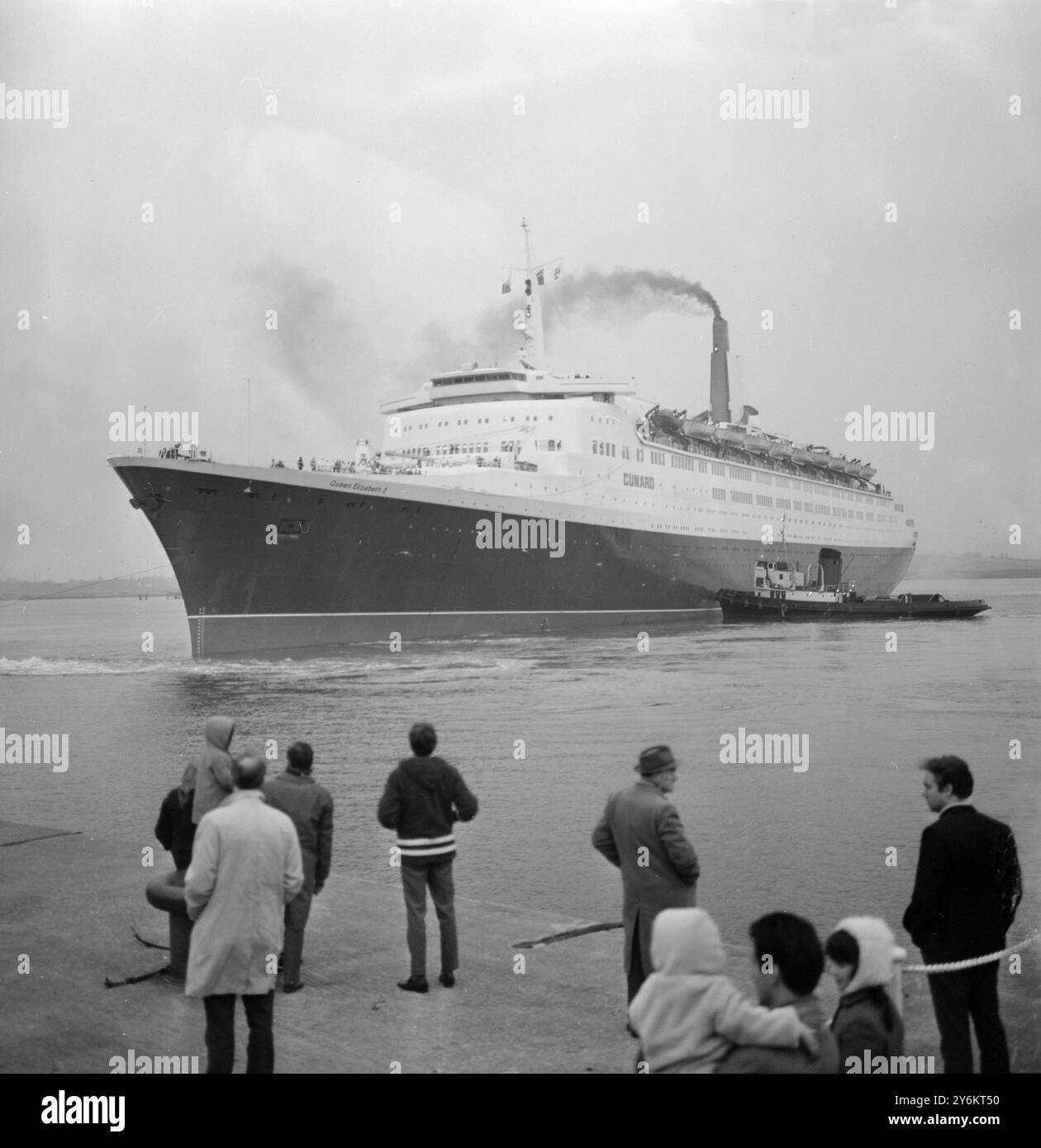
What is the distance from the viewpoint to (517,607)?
101 feet

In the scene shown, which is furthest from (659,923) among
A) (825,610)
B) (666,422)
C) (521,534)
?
(825,610)

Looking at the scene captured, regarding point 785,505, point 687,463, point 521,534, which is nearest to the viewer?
point 521,534

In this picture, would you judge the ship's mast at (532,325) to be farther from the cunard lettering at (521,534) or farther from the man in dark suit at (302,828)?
the man in dark suit at (302,828)

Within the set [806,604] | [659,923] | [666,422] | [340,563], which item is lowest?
[659,923]

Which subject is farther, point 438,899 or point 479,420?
point 479,420

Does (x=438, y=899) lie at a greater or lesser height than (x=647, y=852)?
lesser

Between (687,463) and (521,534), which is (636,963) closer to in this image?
(521,534)

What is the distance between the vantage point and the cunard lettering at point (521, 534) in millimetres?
29422

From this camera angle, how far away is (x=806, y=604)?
4128cm

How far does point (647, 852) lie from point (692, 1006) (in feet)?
4.99

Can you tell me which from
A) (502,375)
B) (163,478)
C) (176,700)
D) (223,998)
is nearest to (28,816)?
(223,998)

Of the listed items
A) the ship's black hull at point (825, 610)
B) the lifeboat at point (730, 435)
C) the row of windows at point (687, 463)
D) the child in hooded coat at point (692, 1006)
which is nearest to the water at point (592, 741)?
the child in hooded coat at point (692, 1006)
